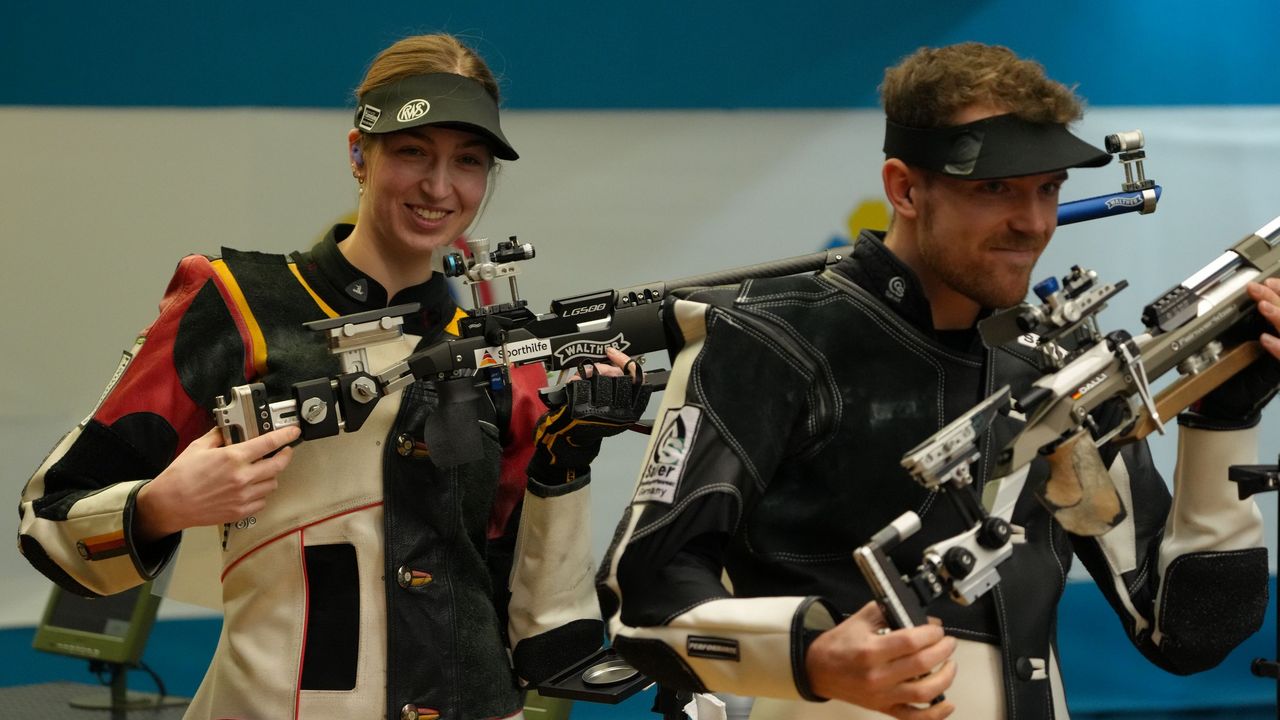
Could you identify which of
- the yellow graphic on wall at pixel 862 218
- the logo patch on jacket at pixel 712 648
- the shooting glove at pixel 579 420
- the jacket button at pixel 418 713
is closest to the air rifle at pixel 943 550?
the logo patch on jacket at pixel 712 648

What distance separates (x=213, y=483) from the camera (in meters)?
1.67

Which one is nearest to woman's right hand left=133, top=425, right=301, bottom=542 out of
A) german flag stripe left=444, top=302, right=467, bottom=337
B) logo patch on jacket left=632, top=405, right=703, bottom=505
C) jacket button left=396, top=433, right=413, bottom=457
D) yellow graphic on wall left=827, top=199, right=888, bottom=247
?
jacket button left=396, top=433, right=413, bottom=457

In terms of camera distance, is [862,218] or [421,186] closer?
[421,186]

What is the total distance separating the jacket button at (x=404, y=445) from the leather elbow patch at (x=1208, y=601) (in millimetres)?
976

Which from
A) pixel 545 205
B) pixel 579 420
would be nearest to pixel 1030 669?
pixel 579 420

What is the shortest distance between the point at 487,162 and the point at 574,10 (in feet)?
5.69

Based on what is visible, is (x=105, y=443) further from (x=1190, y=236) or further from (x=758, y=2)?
(x=1190, y=236)

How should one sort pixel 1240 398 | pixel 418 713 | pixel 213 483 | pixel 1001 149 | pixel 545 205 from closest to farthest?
pixel 1001 149 < pixel 1240 398 < pixel 213 483 < pixel 418 713 < pixel 545 205

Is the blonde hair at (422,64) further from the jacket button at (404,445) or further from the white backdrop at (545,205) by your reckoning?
the white backdrop at (545,205)

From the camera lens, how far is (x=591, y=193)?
3602 mm

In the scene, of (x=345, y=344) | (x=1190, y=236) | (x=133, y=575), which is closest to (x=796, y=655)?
(x=345, y=344)

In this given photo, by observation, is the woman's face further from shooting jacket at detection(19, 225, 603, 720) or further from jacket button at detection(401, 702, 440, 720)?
jacket button at detection(401, 702, 440, 720)

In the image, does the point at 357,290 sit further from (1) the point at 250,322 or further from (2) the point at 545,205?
(2) the point at 545,205

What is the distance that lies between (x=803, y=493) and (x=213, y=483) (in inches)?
29.7
